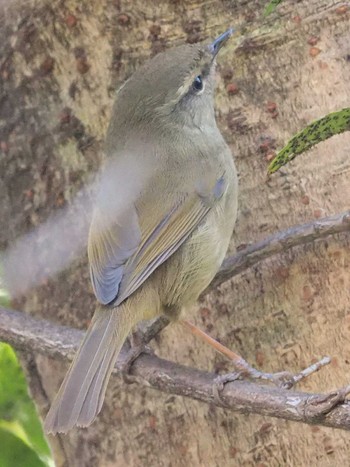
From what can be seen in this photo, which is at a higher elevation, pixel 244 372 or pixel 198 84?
pixel 198 84

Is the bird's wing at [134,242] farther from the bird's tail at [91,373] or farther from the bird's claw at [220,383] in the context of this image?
the bird's claw at [220,383]

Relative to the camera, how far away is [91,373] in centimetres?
238

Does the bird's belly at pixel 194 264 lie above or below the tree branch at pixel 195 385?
below

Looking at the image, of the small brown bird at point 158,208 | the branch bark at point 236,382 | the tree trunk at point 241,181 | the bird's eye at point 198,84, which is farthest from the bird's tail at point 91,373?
the bird's eye at point 198,84

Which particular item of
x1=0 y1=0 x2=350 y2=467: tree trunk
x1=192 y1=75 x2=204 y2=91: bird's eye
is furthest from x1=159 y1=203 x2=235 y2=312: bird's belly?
x1=192 y1=75 x2=204 y2=91: bird's eye

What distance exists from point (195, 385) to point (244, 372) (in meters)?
0.23

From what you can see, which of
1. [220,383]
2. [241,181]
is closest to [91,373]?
[220,383]

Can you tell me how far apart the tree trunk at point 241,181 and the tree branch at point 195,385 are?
29 centimetres

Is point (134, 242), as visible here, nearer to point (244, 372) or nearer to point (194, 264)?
point (194, 264)

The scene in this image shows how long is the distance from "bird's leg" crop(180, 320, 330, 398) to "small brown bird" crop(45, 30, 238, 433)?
4.4 inches

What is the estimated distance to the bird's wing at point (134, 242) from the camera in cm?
256

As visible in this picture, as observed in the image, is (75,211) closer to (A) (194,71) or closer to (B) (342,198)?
(A) (194,71)

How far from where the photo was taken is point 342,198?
9.14 ft

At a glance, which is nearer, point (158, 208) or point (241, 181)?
point (158, 208)
